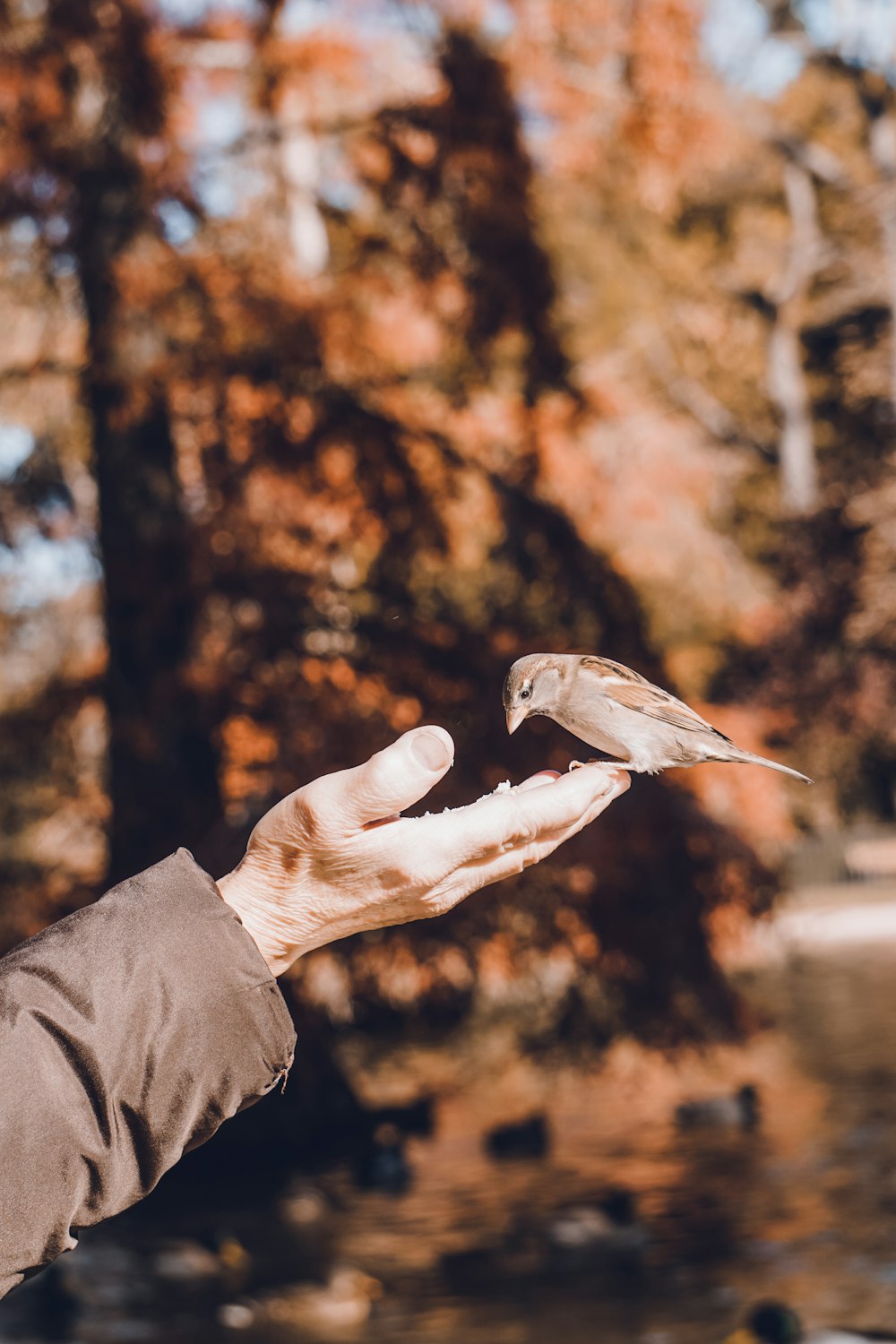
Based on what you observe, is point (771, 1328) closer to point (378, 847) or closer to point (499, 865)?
point (499, 865)

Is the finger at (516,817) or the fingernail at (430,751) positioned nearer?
the fingernail at (430,751)

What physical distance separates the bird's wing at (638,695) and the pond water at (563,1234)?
4634mm

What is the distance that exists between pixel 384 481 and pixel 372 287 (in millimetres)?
1159

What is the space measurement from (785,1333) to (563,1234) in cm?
205

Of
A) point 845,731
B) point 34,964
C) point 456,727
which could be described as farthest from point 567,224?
point 34,964

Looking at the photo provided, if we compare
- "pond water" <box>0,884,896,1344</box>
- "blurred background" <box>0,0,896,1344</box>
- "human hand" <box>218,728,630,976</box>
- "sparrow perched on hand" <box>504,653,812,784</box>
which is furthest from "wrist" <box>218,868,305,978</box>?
"pond water" <box>0,884,896,1344</box>

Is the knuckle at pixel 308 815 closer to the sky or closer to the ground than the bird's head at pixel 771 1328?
closer to the sky

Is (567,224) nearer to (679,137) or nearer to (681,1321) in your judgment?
(679,137)

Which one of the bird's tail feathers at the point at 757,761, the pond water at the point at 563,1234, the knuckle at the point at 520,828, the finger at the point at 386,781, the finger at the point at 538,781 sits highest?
the finger at the point at 386,781

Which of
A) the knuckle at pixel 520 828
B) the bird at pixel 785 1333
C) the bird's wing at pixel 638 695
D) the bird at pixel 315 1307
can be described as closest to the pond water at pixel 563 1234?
the bird at pixel 315 1307

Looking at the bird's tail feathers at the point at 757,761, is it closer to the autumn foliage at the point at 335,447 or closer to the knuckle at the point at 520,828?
A: the knuckle at the point at 520,828

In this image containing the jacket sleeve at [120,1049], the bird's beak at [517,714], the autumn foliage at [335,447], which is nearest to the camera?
the jacket sleeve at [120,1049]

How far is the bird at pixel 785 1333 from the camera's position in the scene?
6156 mm

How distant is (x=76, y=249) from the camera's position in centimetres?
823
